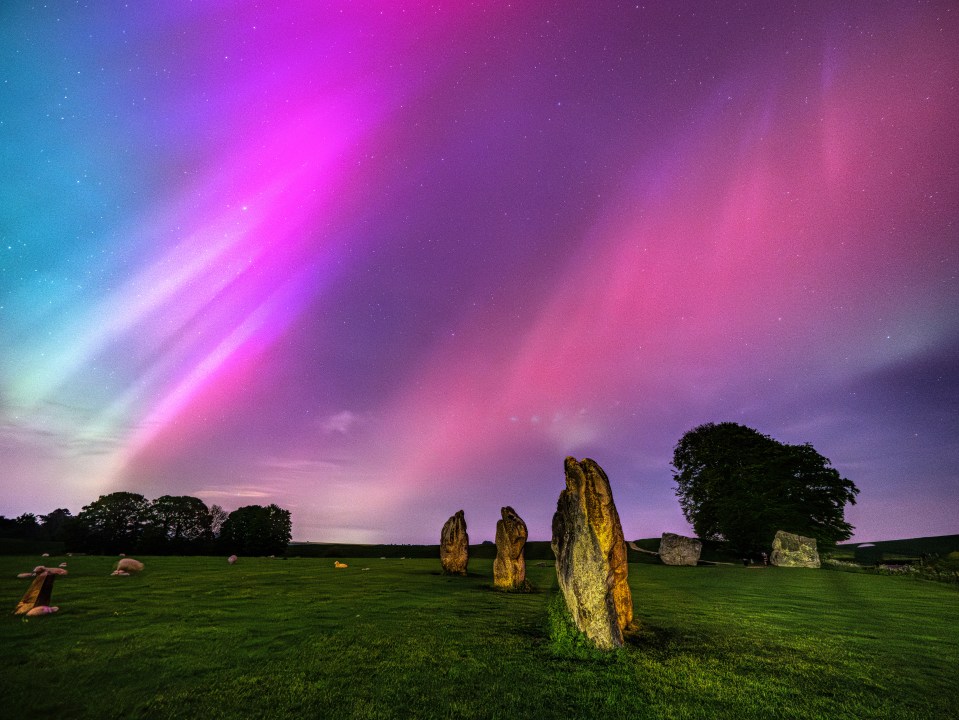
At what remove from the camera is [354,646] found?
30.9 ft

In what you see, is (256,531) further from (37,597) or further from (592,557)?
(592,557)

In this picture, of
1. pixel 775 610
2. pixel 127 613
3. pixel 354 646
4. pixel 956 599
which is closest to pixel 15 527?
pixel 127 613

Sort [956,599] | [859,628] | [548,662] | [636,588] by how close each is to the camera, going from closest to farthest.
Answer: [548,662] < [859,628] < [956,599] < [636,588]

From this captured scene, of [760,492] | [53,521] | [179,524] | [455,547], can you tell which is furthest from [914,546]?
[53,521]

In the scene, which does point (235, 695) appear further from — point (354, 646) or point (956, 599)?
point (956, 599)

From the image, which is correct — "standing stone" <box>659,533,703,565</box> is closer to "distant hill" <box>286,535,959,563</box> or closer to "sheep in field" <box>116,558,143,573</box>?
"distant hill" <box>286,535,959,563</box>

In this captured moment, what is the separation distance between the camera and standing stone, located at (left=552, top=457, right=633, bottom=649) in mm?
9703

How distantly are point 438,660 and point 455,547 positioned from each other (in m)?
18.9

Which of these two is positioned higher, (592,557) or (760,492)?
(760,492)

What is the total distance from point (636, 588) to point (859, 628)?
32.9ft

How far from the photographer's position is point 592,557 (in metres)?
9.80

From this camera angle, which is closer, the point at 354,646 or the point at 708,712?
the point at 708,712

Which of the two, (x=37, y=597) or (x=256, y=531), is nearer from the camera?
(x=37, y=597)

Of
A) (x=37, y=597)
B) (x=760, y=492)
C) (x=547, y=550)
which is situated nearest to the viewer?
(x=37, y=597)
